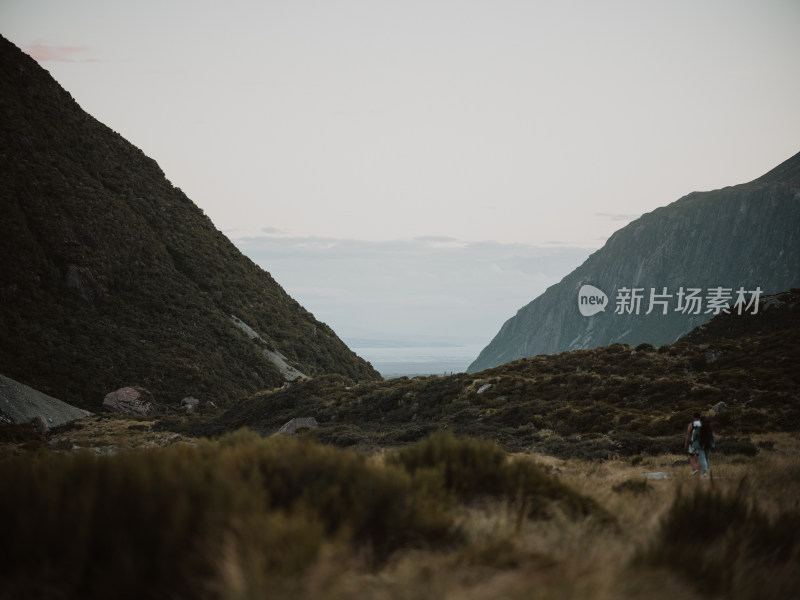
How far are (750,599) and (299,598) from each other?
3.80 metres

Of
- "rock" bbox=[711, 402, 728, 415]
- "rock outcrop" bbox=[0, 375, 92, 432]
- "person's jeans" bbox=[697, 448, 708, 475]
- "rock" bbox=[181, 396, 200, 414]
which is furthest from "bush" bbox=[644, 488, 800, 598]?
"rock" bbox=[181, 396, 200, 414]

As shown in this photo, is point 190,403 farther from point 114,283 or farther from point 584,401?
point 584,401

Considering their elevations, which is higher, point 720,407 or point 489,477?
point 489,477

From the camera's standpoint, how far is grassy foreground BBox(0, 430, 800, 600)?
3.72 meters

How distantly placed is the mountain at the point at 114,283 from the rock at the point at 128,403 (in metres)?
1.63

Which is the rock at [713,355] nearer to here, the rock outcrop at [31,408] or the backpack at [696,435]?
the backpack at [696,435]

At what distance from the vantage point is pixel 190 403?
168 feet

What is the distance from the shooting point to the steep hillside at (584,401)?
24156 millimetres

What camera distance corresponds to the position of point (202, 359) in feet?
190

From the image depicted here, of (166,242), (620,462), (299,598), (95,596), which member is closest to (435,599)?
(299,598)

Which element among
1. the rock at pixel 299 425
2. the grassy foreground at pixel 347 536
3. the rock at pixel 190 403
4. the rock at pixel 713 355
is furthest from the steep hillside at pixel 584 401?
the grassy foreground at pixel 347 536

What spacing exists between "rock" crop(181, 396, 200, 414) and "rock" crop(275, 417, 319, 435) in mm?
17899

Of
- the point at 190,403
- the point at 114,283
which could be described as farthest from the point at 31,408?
the point at 114,283

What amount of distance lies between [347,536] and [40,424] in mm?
42064
